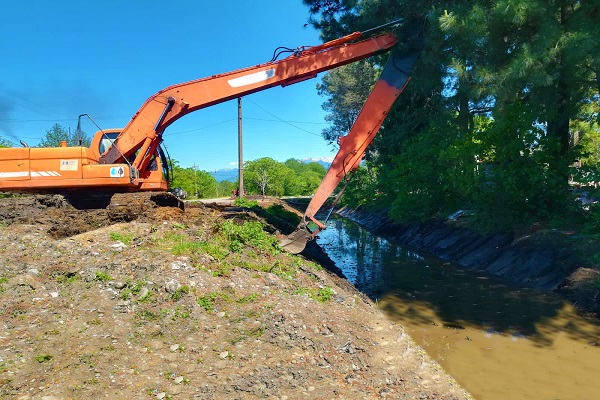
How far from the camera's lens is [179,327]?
19.1 ft

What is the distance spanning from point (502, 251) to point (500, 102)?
518cm

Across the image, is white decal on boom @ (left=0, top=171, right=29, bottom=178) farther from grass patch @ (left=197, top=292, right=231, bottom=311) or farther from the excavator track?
grass patch @ (left=197, top=292, right=231, bottom=311)

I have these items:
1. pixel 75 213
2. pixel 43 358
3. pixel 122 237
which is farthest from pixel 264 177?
pixel 43 358

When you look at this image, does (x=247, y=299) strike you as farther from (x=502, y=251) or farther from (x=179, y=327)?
(x=502, y=251)

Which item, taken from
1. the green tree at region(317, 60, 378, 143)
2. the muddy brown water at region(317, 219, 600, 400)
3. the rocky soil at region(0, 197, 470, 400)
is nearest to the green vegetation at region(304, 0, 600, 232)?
the muddy brown water at region(317, 219, 600, 400)

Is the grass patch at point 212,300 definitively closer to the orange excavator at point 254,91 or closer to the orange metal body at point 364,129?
the orange excavator at point 254,91

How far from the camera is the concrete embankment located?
10.6m

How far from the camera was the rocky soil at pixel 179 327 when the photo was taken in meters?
4.83

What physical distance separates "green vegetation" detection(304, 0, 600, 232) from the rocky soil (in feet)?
19.5

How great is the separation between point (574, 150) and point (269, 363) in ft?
34.7

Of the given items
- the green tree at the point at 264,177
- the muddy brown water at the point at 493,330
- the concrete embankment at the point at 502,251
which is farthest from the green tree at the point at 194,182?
the muddy brown water at the point at 493,330

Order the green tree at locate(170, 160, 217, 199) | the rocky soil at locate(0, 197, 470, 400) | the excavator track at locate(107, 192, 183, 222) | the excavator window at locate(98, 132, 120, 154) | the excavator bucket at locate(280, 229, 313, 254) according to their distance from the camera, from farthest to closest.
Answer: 1. the green tree at locate(170, 160, 217, 199)
2. the excavator window at locate(98, 132, 120, 154)
3. the excavator bucket at locate(280, 229, 313, 254)
4. the excavator track at locate(107, 192, 183, 222)
5. the rocky soil at locate(0, 197, 470, 400)

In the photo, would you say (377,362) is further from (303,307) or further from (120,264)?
(120,264)

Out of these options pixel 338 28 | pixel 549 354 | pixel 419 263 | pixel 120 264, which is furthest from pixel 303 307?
pixel 338 28
